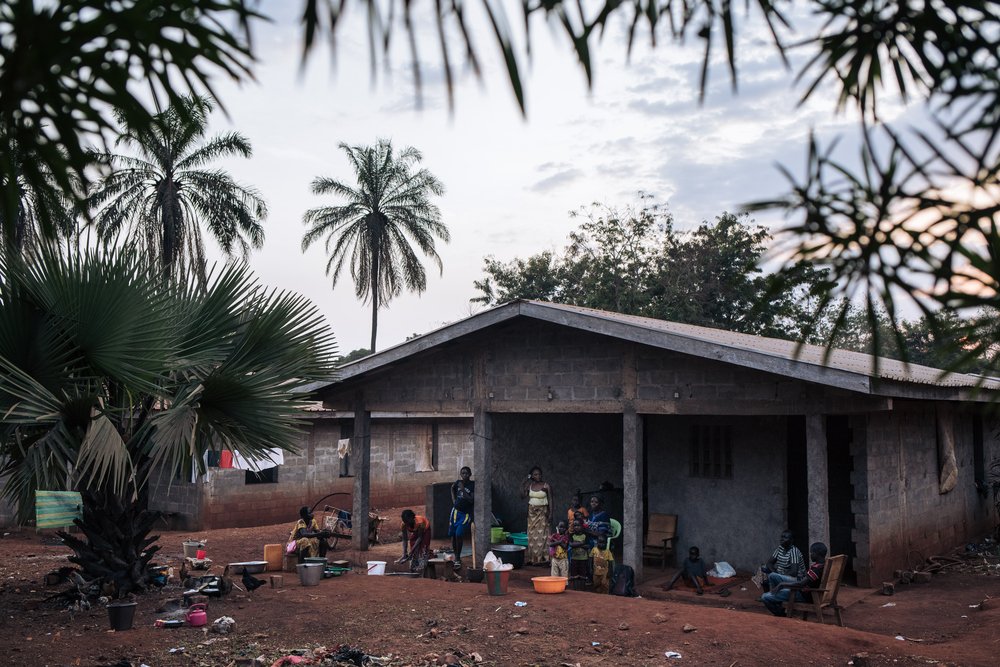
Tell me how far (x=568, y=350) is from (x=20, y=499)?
7914 mm

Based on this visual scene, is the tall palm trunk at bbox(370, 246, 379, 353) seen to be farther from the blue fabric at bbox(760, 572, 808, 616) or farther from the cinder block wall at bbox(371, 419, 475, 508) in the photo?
the blue fabric at bbox(760, 572, 808, 616)

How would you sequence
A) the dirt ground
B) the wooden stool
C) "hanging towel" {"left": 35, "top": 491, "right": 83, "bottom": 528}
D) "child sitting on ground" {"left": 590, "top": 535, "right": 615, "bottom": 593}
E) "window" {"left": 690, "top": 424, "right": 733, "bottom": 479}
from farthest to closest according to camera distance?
"hanging towel" {"left": 35, "top": 491, "right": 83, "bottom": 528}, "window" {"left": 690, "top": 424, "right": 733, "bottom": 479}, the wooden stool, "child sitting on ground" {"left": 590, "top": 535, "right": 615, "bottom": 593}, the dirt ground

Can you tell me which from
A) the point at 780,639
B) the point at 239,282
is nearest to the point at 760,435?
the point at 780,639

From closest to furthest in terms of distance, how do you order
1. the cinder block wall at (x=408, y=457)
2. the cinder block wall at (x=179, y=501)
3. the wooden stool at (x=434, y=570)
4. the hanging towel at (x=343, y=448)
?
1. the wooden stool at (x=434, y=570)
2. the cinder block wall at (x=179, y=501)
3. the hanging towel at (x=343, y=448)
4. the cinder block wall at (x=408, y=457)

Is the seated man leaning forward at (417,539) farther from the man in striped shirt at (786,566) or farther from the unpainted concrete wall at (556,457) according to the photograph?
the man in striped shirt at (786,566)

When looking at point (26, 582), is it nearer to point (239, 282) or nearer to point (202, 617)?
point (202, 617)

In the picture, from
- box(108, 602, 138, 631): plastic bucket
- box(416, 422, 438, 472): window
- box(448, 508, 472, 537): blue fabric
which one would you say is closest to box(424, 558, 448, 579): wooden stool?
box(448, 508, 472, 537): blue fabric

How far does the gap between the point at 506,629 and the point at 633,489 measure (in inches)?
138

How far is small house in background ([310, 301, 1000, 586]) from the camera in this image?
12219 millimetres

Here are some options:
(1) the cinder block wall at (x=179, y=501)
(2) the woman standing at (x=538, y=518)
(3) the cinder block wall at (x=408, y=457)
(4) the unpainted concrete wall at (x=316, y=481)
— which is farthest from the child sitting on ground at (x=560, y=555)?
(3) the cinder block wall at (x=408, y=457)

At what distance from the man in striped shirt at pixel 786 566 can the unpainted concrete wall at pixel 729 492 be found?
232cm

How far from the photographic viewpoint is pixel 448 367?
15.4 meters

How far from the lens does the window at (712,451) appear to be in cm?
1478

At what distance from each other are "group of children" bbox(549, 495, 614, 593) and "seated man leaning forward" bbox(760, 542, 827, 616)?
2.54 meters
